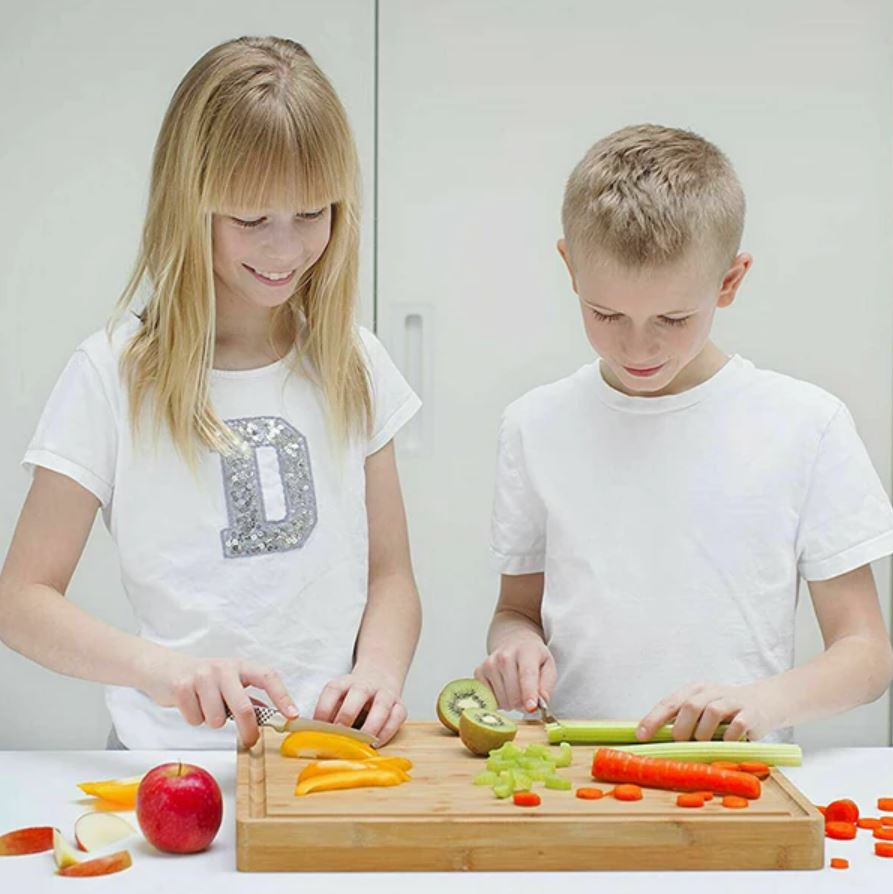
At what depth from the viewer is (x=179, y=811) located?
1229mm

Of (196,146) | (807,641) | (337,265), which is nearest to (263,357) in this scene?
(337,265)

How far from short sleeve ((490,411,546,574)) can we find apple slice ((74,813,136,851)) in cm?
68

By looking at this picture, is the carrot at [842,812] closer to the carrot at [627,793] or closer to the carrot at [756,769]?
the carrot at [756,769]

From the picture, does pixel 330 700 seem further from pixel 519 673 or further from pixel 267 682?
pixel 519 673

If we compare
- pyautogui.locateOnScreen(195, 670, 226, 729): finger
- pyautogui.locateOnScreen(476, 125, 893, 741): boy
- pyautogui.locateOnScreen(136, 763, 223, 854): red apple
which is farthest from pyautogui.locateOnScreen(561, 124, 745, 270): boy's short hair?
pyautogui.locateOnScreen(136, 763, 223, 854): red apple

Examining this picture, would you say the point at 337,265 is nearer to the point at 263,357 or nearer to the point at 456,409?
the point at 263,357

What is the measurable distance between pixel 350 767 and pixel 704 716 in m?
0.35

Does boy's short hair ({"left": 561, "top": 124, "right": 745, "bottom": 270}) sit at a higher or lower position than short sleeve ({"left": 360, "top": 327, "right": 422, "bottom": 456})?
higher

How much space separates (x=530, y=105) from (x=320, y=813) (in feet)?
6.61

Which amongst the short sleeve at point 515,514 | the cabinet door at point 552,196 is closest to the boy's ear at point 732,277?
the short sleeve at point 515,514

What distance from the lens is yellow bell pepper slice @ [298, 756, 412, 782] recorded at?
1327mm

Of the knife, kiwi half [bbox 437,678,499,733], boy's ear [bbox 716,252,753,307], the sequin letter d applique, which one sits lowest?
the knife

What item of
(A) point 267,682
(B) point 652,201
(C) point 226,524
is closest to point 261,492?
(C) point 226,524

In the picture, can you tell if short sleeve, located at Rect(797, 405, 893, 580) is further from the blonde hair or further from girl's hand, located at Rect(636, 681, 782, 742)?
the blonde hair
